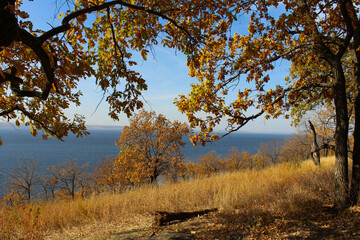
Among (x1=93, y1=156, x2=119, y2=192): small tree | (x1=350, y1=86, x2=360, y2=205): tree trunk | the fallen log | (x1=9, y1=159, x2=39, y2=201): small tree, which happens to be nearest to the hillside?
the fallen log

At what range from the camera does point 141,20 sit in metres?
4.09

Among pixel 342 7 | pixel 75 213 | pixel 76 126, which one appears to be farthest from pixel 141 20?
pixel 75 213

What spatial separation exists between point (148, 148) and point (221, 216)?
20.4 meters

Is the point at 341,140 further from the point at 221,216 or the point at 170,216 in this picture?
the point at 170,216

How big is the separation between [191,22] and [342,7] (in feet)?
13.8

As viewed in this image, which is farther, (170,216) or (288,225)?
(170,216)

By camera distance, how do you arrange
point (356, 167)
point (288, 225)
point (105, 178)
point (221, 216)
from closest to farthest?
point (288, 225), point (356, 167), point (221, 216), point (105, 178)

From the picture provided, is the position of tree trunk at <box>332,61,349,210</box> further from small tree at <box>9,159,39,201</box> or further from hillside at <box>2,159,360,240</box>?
small tree at <box>9,159,39,201</box>

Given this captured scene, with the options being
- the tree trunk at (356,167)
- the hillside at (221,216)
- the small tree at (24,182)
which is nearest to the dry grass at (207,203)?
the hillside at (221,216)

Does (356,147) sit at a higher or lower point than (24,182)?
higher

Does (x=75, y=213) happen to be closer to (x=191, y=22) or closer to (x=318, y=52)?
(x=191, y=22)

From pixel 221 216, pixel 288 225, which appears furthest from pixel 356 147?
pixel 221 216

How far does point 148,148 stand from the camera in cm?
2541

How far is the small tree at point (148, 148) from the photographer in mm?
24219
